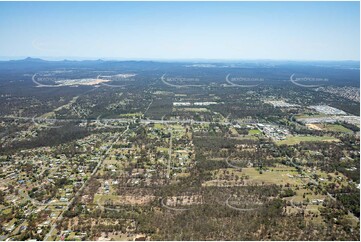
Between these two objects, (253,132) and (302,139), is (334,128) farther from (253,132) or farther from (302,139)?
(253,132)

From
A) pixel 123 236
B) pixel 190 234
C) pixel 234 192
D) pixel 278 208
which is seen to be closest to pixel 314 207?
pixel 278 208

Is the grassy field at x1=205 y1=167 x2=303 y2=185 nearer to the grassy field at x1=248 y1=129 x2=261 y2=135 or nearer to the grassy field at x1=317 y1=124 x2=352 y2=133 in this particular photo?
the grassy field at x1=248 y1=129 x2=261 y2=135

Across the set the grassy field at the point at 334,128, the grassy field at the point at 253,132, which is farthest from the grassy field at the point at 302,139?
the grassy field at the point at 334,128

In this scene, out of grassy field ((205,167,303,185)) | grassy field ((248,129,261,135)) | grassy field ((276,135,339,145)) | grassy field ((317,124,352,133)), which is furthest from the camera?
grassy field ((317,124,352,133))

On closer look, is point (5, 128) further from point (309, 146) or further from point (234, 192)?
point (309, 146)

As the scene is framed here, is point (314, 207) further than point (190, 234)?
Yes

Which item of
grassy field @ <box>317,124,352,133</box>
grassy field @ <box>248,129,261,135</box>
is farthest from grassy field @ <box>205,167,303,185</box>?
grassy field @ <box>317,124,352,133</box>

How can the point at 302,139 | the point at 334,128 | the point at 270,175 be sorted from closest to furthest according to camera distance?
the point at 270,175, the point at 302,139, the point at 334,128

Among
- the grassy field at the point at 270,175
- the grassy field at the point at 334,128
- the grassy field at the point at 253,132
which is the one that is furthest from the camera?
the grassy field at the point at 334,128

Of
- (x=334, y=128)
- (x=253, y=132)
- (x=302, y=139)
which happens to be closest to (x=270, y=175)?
(x=302, y=139)

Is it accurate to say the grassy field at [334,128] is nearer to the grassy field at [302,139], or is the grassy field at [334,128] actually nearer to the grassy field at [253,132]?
the grassy field at [302,139]

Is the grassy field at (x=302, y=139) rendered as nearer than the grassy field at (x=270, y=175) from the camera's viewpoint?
No
